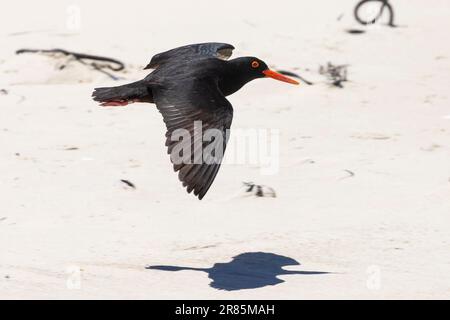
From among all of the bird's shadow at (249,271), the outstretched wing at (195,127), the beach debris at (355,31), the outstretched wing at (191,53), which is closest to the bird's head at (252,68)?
the outstretched wing at (191,53)

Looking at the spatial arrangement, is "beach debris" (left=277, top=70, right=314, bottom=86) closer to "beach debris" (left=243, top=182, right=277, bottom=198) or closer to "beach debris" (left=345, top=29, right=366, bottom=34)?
"beach debris" (left=345, top=29, right=366, bottom=34)

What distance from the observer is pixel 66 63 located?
12508 mm

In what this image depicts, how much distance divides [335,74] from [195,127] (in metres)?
5.29

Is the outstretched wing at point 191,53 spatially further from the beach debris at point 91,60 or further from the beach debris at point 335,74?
the beach debris at point 91,60

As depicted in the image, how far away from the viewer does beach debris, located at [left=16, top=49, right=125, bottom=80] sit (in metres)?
12.6

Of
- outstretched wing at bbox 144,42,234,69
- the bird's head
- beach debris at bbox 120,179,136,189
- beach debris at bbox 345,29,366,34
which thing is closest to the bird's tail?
outstretched wing at bbox 144,42,234,69

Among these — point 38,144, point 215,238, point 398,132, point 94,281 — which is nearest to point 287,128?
point 398,132

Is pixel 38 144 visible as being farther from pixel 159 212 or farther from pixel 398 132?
pixel 398 132

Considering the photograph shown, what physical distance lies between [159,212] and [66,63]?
4.18 m

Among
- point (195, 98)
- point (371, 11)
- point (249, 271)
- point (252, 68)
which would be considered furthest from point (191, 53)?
point (371, 11)

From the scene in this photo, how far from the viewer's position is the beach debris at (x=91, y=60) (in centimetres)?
1262

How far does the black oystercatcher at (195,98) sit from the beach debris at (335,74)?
10.7ft
